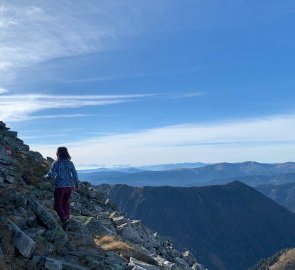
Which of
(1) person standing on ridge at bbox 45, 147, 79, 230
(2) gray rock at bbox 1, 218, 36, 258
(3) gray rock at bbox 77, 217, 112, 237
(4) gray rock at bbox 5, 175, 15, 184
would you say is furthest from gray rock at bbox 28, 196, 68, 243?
(4) gray rock at bbox 5, 175, 15, 184

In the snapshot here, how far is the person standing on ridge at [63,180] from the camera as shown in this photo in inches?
699

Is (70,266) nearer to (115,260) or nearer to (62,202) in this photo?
(115,260)

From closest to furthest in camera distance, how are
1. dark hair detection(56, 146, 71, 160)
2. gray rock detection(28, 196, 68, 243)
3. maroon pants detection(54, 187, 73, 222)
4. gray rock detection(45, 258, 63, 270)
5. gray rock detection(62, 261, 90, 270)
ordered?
1. gray rock detection(45, 258, 63, 270)
2. gray rock detection(62, 261, 90, 270)
3. gray rock detection(28, 196, 68, 243)
4. maroon pants detection(54, 187, 73, 222)
5. dark hair detection(56, 146, 71, 160)

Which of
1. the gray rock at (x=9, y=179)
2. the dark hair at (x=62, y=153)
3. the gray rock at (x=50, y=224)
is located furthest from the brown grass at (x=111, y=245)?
the gray rock at (x=9, y=179)

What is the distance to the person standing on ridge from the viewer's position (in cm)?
1777

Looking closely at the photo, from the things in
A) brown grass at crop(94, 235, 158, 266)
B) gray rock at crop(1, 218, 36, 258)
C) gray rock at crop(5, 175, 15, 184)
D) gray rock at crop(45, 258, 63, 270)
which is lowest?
brown grass at crop(94, 235, 158, 266)

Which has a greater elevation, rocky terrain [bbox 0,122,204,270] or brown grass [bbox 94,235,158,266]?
rocky terrain [bbox 0,122,204,270]

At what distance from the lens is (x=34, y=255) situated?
1223 centimetres

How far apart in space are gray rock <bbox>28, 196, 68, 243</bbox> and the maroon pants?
70.5 inches

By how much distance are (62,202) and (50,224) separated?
118 inches

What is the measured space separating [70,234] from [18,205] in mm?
2210

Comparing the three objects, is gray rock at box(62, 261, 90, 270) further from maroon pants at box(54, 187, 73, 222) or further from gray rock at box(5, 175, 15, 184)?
gray rock at box(5, 175, 15, 184)

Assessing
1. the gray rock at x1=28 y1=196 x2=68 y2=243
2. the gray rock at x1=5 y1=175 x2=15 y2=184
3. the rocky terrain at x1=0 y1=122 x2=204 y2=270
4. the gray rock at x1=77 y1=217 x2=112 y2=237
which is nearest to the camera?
the rocky terrain at x1=0 y1=122 x2=204 y2=270

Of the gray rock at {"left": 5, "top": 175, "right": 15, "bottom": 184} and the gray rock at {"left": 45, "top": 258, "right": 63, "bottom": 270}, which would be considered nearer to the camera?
the gray rock at {"left": 45, "top": 258, "right": 63, "bottom": 270}
